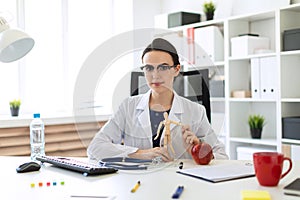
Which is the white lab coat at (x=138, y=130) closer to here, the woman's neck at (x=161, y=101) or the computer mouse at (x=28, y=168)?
the woman's neck at (x=161, y=101)

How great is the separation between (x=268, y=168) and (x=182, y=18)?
275 centimetres

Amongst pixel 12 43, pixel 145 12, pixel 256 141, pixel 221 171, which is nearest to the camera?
pixel 221 171

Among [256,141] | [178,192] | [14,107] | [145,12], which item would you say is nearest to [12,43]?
[178,192]


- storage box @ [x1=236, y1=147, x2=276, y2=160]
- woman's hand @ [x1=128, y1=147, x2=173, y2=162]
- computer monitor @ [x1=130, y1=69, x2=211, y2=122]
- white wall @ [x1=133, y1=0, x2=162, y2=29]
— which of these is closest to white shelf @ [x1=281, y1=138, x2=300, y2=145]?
storage box @ [x1=236, y1=147, x2=276, y2=160]

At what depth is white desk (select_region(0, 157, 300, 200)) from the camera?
3.66 ft

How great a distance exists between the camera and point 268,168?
1193 mm

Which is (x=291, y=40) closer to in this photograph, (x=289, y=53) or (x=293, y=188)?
(x=289, y=53)

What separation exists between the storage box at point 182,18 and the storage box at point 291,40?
1.06 metres

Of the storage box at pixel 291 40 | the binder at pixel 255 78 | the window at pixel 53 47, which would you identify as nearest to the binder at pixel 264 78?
the binder at pixel 255 78

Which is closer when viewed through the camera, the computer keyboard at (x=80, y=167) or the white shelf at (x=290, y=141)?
the computer keyboard at (x=80, y=167)

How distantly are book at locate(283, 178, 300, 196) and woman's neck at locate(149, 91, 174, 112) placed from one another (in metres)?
0.53

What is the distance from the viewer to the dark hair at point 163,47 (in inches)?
57.9

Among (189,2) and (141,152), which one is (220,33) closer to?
(189,2)

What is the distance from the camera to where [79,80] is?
1.51m
